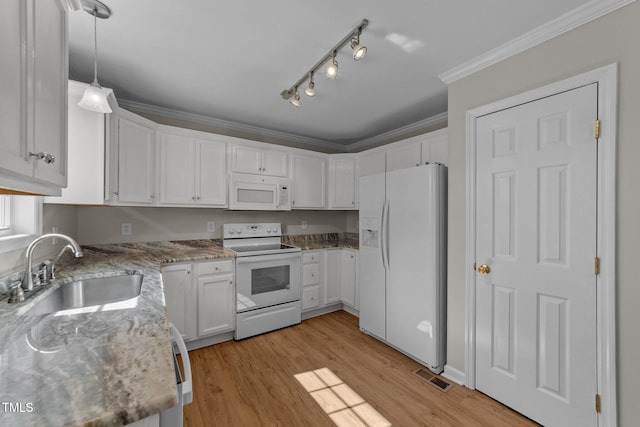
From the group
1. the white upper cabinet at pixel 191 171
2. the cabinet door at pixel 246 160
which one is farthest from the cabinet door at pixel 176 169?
the cabinet door at pixel 246 160

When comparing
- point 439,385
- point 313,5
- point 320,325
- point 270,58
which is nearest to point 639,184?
point 439,385

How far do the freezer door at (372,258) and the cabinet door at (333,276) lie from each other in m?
0.66

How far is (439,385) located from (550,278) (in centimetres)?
116

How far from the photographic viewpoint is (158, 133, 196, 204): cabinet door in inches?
110

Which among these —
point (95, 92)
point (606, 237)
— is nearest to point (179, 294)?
point (95, 92)

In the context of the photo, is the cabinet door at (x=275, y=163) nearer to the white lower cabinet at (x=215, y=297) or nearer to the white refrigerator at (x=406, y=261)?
the white refrigerator at (x=406, y=261)

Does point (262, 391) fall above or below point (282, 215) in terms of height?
below

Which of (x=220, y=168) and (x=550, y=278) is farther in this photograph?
(x=220, y=168)

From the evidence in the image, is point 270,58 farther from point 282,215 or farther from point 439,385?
point 439,385

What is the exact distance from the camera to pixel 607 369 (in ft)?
4.88

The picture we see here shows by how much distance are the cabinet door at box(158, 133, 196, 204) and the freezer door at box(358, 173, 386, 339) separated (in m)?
1.86

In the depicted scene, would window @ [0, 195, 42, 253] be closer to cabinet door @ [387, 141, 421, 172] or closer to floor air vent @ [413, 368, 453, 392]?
floor air vent @ [413, 368, 453, 392]

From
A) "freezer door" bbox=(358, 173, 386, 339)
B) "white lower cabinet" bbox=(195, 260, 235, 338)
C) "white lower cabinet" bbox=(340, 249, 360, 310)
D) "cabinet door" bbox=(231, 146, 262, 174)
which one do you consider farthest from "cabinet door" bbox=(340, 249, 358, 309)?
"cabinet door" bbox=(231, 146, 262, 174)

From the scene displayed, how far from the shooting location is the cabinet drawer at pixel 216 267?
106 inches
